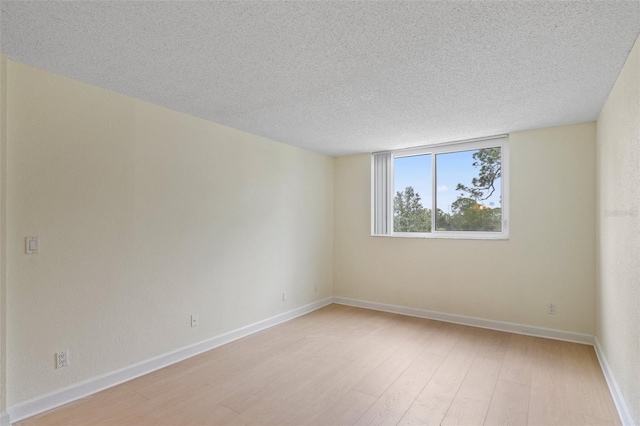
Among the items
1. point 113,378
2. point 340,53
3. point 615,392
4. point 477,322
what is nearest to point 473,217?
point 477,322

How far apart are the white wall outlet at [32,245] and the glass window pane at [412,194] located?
4.23 metres

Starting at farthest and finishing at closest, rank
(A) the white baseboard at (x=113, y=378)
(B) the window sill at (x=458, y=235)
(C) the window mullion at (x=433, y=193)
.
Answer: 1. (C) the window mullion at (x=433, y=193)
2. (B) the window sill at (x=458, y=235)
3. (A) the white baseboard at (x=113, y=378)

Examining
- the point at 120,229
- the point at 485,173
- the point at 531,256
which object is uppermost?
the point at 485,173

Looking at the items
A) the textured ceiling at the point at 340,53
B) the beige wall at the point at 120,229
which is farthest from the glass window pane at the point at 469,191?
the beige wall at the point at 120,229

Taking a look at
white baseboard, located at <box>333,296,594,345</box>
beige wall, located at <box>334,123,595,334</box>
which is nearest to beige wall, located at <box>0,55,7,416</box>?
white baseboard, located at <box>333,296,594,345</box>

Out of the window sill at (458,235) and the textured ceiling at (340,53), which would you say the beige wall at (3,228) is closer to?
the textured ceiling at (340,53)

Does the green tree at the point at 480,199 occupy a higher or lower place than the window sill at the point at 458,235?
higher

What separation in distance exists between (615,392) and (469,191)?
255cm

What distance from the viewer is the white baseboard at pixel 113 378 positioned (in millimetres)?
2199

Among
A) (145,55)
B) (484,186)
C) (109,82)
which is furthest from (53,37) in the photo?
(484,186)

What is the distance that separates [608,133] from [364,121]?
2.16m

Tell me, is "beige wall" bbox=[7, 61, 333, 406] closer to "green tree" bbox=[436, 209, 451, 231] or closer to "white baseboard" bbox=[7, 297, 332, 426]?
"white baseboard" bbox=[7, 297, 332, 426]

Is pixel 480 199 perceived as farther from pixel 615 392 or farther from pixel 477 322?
pixel 615 392

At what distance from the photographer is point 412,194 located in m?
4.90
